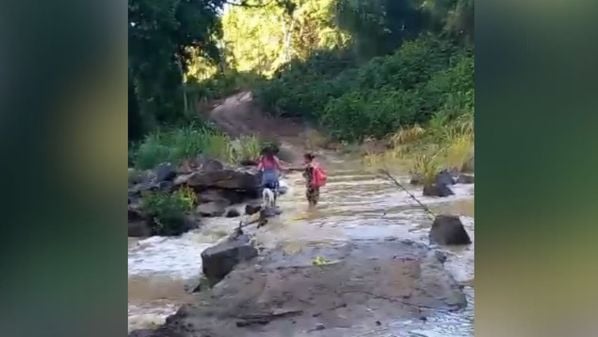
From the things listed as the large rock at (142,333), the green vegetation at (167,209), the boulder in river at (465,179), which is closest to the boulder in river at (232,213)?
the green vegetation at (167,209)

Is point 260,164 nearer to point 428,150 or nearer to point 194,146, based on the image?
point 194,146

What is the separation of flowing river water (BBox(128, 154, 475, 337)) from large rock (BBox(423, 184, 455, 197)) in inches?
0.6

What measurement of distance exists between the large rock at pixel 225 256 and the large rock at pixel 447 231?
64 cm

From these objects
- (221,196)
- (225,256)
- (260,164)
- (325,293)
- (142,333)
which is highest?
(260,164)

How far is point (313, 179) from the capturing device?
248 cm

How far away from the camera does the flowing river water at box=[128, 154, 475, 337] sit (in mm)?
2428

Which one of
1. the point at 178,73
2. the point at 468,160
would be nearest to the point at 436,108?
the point at 468,160

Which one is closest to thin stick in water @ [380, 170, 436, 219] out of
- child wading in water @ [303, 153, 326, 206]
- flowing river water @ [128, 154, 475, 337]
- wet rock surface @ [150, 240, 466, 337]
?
flowing river water @ [128, 154, 475, 337]

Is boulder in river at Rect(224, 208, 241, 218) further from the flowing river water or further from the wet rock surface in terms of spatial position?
the wet rock surface

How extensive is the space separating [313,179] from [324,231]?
19cm

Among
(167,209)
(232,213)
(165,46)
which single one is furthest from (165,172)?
(165,46)
